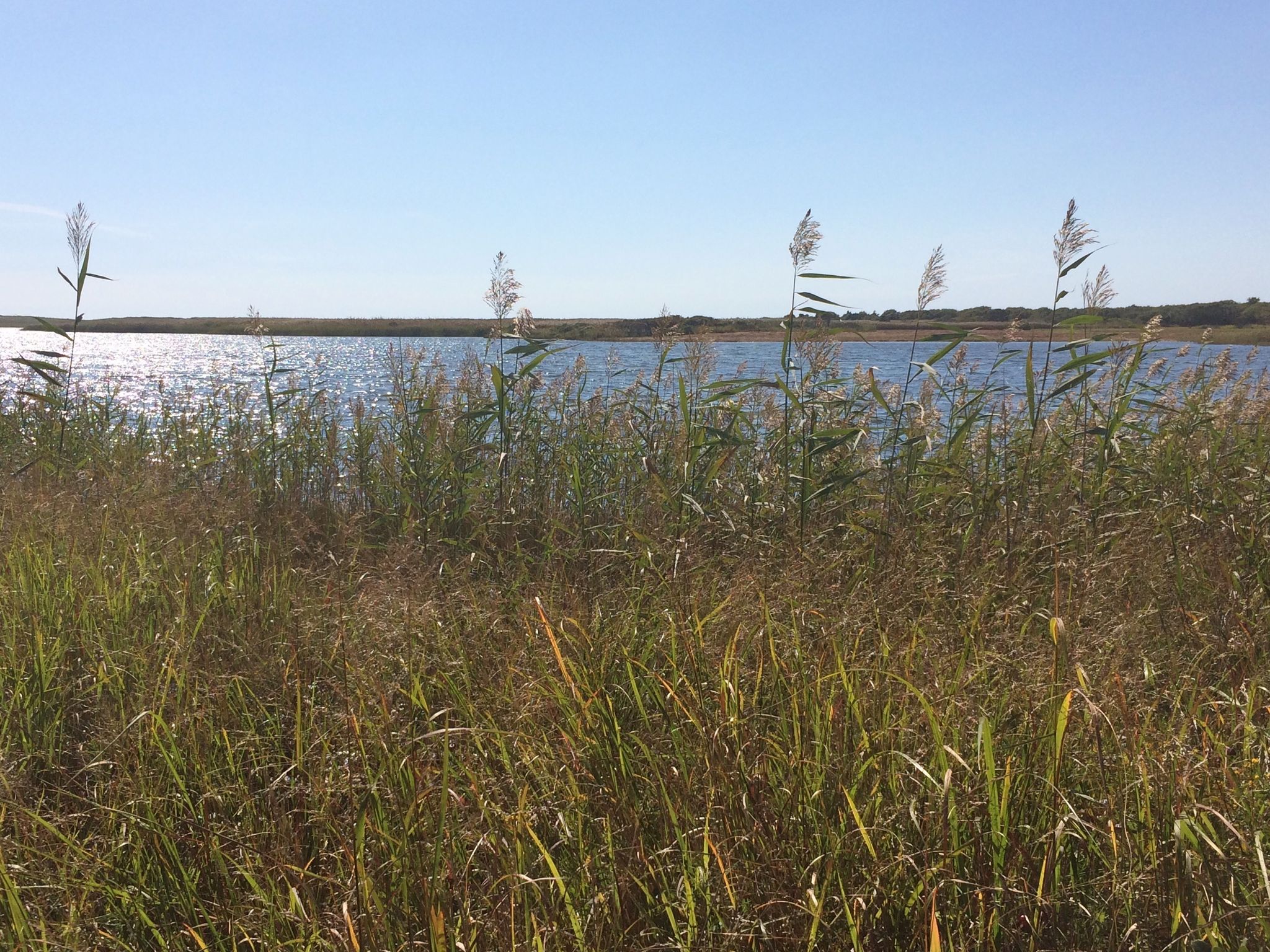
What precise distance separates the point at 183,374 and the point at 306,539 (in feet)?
149

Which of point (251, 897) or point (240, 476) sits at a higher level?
point (240, 476)

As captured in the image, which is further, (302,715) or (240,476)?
(240,476)

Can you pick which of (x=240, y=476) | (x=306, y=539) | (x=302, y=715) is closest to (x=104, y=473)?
(x=240, y=476)

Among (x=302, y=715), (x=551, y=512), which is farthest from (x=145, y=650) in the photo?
(x=551, y=512)

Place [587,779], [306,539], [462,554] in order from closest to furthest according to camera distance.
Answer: [587,779]
[462,554]
[306,539]

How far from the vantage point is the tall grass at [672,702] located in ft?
5.85

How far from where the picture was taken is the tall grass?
1.78 meters

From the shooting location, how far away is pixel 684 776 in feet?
6.74

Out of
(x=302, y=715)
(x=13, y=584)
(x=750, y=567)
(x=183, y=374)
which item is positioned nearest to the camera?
(x=302, y=715)

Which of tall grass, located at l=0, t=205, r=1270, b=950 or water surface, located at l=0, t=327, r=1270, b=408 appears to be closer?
tall grass, located at l=0, t=205, r=1270, b=950

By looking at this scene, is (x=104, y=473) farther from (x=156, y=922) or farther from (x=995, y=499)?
(x=995, y=499)

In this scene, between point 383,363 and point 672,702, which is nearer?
point 672,702

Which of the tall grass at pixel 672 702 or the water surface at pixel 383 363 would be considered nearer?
the tall grass at pixel 672 702

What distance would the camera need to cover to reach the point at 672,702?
2.46 metres
